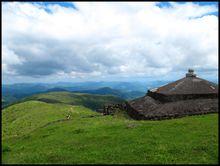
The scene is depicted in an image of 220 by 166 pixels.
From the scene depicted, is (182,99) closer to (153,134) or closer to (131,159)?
(153,134)

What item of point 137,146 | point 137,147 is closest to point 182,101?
point 137,146

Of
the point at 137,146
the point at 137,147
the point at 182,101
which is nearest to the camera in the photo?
the point at 137,147

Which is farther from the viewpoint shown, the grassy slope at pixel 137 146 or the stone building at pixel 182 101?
the stone building at pixel 182 101

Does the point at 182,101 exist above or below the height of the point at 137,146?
above

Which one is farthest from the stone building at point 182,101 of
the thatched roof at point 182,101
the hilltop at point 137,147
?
the hilltop at point 137,147

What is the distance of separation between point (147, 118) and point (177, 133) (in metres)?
13.9

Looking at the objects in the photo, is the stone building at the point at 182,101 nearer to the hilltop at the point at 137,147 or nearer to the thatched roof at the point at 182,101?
the thatched roof at the point at 182,101

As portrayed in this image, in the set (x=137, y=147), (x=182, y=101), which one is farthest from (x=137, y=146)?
(x=182, y=101)

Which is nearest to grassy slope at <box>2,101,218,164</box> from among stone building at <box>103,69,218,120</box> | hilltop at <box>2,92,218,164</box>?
hilltop at <box>2,92,218,164</box>

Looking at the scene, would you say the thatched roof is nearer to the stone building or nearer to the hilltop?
the stone building

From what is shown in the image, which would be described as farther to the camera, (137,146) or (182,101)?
(182,101)

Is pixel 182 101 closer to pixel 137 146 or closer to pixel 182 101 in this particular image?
pixel 182 101

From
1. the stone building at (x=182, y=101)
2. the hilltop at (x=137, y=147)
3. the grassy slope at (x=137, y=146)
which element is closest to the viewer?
the hilltop at (x=137, y=147)

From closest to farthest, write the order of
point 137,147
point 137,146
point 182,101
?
1. point 137,147
2. point 137,146
3. point 182,101
